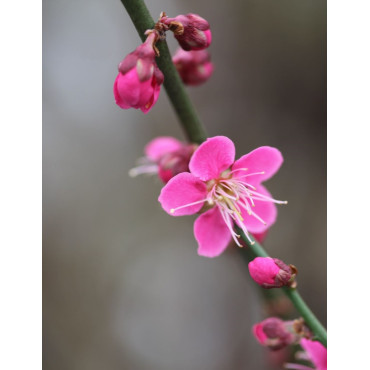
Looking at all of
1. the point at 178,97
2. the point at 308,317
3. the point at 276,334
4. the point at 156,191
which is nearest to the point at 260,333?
the point at 276,334

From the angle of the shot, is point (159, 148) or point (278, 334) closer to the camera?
point (278, 334)

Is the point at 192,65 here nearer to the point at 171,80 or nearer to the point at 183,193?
the point at 171,80

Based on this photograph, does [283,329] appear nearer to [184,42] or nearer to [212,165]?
[212,165]

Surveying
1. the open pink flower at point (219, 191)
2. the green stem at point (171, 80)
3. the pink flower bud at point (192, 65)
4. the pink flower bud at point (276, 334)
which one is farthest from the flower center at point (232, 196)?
the pink flower bud at point (192, 65)

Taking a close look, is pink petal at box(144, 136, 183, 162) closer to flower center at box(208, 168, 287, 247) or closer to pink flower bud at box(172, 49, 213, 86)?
pink flower bud at box(172, 49, 213, 86)

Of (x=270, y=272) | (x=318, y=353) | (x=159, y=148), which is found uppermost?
(x=159, y=148)
